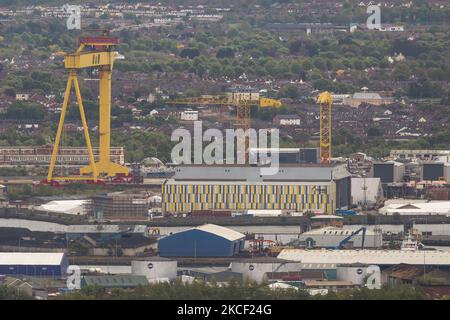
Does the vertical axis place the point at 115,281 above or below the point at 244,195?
below

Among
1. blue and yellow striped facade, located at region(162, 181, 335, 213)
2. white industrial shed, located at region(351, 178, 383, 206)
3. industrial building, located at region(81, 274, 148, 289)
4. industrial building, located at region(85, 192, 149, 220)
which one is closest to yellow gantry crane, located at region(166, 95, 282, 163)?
white industrial shed, located at region(351, 178, 383, 206)

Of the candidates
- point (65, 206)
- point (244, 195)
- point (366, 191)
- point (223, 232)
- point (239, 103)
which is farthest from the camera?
point (239, 103)

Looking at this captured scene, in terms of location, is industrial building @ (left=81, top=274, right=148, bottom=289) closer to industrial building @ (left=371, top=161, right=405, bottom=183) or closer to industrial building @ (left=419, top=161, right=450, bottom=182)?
industrial building @ (left=371, top=161, right=405, bottom=183)

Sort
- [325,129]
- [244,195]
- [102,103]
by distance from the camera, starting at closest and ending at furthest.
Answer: [244,195] < [102,103] < [325,129]

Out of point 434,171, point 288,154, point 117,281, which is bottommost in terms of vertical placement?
point 117,281

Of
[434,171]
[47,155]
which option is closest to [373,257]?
[434,171]

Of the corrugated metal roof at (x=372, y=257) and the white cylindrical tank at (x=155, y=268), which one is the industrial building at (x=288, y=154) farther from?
the white cylindrical tank at (x=155, y=268)

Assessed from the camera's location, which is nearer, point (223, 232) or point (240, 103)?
point (223, 232)

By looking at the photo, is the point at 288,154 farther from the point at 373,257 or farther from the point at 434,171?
the point at 373,257
